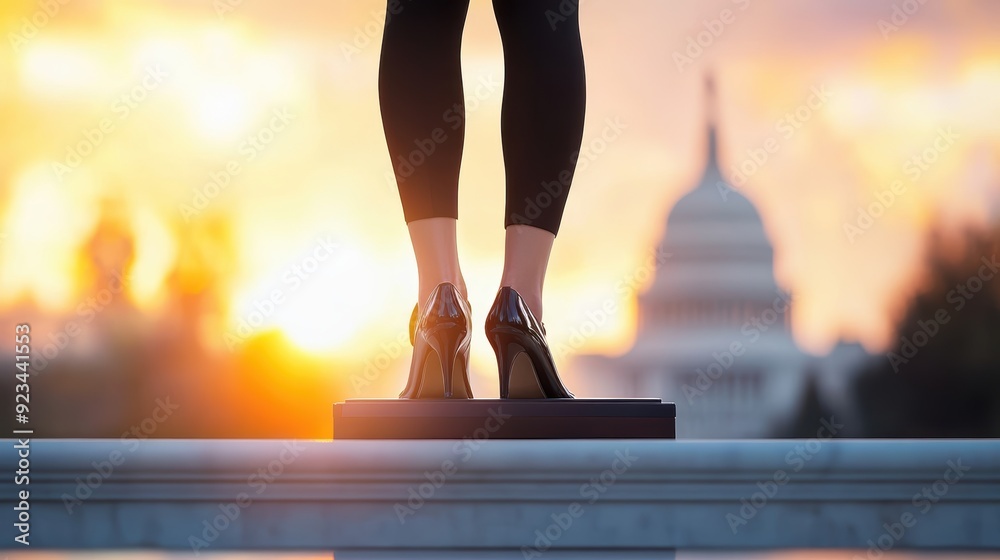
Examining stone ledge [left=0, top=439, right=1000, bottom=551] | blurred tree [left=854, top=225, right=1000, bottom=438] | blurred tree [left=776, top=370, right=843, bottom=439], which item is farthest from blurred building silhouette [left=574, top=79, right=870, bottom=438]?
stone ledge [left=0, top=439, right=1000, bottom=551]

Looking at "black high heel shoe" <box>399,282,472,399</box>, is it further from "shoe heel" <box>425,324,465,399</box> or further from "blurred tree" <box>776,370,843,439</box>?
"blurred tree" <box>776,370,843,439</box>

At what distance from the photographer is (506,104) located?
32.1 inches

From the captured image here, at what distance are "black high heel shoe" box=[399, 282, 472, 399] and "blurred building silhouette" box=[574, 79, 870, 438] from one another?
80.3 ft

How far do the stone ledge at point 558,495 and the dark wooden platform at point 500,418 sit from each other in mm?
101

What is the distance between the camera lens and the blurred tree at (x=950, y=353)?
25.1 m

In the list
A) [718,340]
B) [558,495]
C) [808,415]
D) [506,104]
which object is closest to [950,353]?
[808,415]

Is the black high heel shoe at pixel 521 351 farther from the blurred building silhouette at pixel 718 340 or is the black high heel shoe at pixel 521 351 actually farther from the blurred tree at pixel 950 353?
the blurred tree at pixel 950 353

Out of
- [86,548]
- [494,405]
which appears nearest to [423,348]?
[494,405]

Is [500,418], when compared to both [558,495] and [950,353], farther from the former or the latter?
[950,353]

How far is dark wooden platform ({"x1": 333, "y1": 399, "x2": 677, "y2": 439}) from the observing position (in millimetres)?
713

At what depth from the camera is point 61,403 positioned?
85.5 ft

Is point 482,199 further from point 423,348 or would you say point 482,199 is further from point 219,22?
point 423,348

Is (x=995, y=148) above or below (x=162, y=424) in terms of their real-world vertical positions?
above

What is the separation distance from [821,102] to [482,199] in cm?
931
